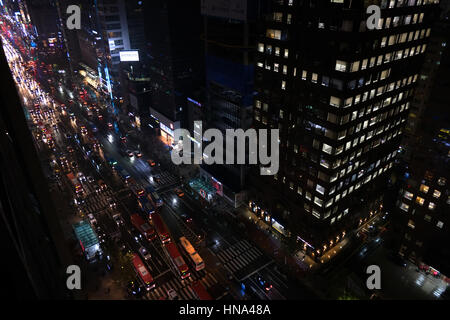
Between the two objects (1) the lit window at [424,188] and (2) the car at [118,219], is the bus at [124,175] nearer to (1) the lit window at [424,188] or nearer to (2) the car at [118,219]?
(2) the car at [118,219]

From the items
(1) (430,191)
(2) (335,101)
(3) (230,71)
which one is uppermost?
(3) (230,71)

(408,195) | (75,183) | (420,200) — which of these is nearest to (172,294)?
(75,183)

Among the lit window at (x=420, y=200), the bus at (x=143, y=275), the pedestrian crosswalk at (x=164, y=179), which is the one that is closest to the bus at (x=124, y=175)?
the pedestrian crosswalk at (x=164, y=179)

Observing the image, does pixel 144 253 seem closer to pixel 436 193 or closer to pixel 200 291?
pixel 200 291
